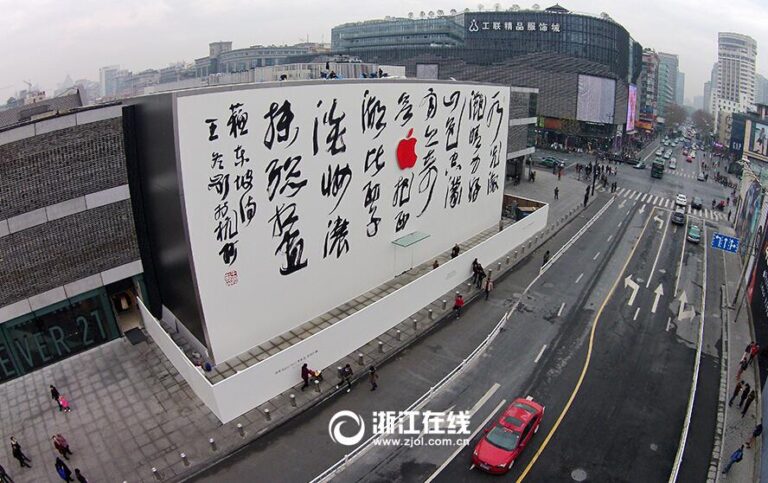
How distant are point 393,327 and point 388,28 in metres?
125

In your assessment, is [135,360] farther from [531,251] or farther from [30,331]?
[531,251]

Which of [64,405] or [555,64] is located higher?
[555,64]

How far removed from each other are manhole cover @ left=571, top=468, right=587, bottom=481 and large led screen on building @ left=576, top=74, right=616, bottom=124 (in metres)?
84.3

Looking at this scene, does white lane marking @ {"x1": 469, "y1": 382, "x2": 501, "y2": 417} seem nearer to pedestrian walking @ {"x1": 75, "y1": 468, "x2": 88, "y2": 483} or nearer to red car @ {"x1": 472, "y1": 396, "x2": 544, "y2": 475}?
red car @ {"x1": 472, "y1": 396, "x2": 544, "y2": 475}

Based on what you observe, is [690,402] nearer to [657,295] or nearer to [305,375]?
[657,295]

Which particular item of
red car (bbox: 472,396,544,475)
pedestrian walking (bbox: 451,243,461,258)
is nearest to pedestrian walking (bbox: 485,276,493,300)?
pedestrian walking (bbox: 451,243,461,258)

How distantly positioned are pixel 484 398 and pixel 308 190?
496 inches

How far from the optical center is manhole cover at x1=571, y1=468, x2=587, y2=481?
1706 centimetres

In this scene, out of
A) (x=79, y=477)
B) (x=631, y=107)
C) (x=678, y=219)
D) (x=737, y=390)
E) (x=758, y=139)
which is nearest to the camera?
(x=79, y=477)

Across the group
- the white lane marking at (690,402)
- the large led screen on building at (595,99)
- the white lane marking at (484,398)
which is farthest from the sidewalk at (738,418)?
the large led screen on building at (595,99)

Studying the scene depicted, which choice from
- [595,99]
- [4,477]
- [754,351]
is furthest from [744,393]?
[595,99]

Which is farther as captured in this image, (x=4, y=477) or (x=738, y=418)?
(x=738, y=418)

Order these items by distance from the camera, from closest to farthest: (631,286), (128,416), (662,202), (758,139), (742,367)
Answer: (128,416)
(742,367)
(631,286)
(662,202)
(758,139)

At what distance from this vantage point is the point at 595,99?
292 ft
